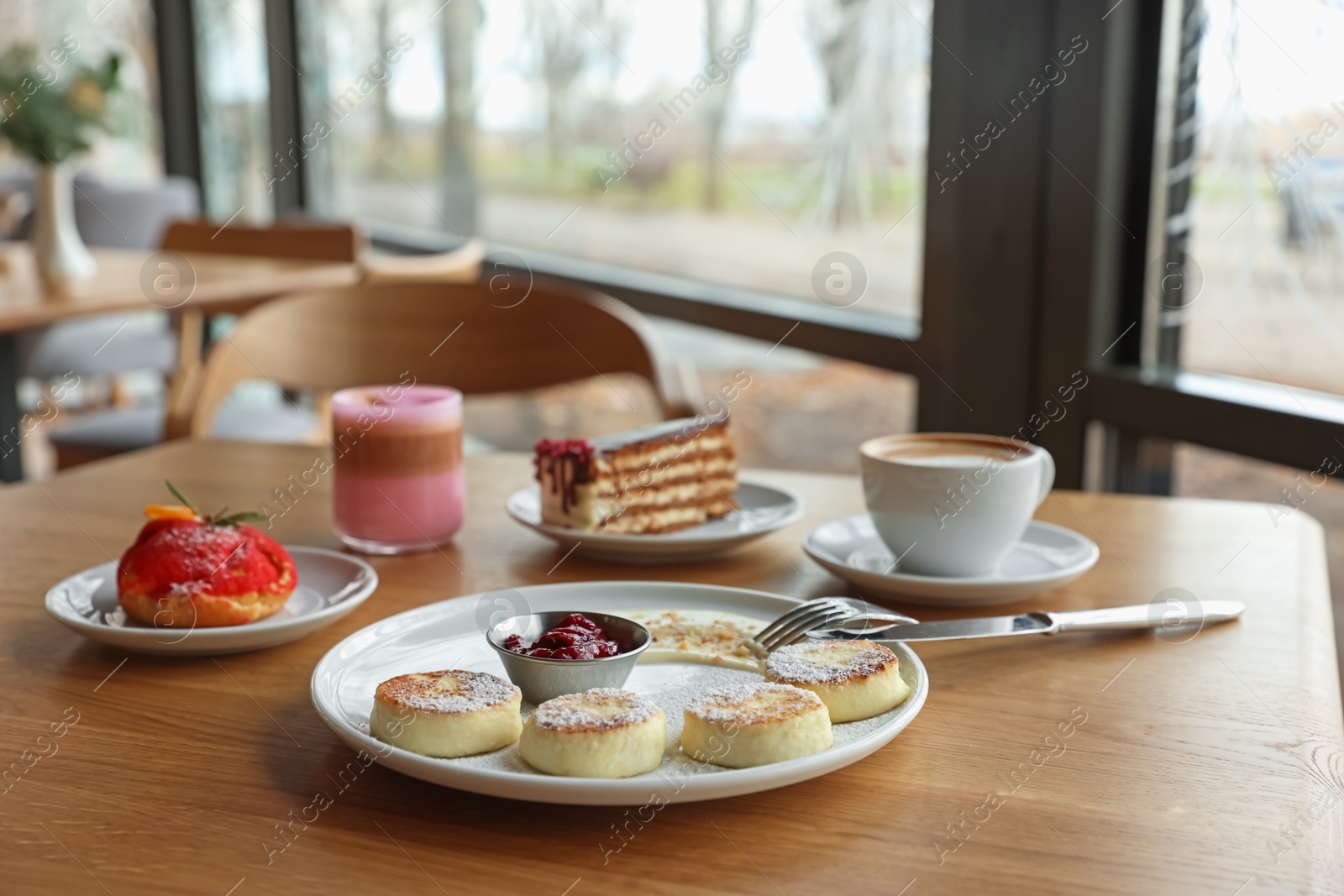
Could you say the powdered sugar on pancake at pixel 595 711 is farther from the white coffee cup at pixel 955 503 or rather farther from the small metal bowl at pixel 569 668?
the white coffee cup at pixel 955 503

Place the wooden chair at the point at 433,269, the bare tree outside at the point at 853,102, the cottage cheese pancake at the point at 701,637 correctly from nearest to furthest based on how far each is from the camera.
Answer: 1. the cottage cheese pancake at the point at 701,637
2. the bare tree outside at the point at 853,102
3. the wooden chair at the point at 433,269

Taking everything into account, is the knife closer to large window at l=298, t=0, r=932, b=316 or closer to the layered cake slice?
the layered cake slice

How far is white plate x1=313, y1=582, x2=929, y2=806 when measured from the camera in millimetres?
608

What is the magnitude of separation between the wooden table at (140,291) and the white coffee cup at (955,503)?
79.2 inches

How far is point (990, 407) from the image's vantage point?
225 cm

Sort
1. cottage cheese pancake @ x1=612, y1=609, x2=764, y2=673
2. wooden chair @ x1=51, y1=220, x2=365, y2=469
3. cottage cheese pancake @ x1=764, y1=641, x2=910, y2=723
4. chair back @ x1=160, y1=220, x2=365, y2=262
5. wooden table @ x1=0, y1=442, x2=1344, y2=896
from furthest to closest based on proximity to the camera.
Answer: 1. chair back @ x1=160, y1=220, x2=365, y2=262
2. wooden chair @ x1=51, y1=220, x2=365, y2=469
3. cottage cheese pancake @ x1=612, y1=609, x2=764, y2=673
4. cottage cheese pancake @ x1=764, y1=641, x2=910, y2=723
5. wooden table @ x1=0, y1=442, x2=1344, y2=896

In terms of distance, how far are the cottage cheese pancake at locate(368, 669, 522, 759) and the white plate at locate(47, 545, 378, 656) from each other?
0.20 metres

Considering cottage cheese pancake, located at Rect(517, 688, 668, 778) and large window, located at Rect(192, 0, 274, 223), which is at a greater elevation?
large window, located at Rect(192, 0, 274, 223)

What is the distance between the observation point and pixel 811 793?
665 millimetres

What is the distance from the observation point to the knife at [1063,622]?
0.87 meters

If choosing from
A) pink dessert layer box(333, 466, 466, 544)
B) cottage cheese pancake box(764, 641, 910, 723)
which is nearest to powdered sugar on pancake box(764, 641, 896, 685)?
cottage cheese pancake box(764, 641, 910, 723)

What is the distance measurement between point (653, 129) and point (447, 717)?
2801 mm

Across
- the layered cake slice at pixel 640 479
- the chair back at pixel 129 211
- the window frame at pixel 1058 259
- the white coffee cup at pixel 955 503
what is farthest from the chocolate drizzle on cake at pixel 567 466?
the chair back at pixel 129 211

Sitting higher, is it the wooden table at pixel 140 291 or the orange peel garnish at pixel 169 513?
the orange peel garnish at pixel 169 513
